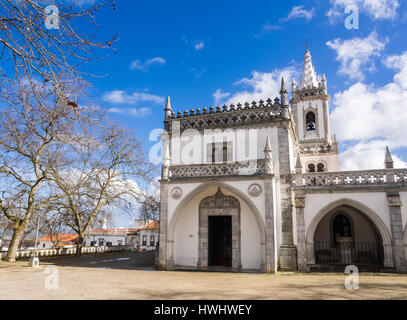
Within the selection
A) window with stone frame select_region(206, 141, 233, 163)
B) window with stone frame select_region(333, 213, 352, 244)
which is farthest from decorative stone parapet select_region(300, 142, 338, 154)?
window with stone frame select_region(206, 141, 233, 163)

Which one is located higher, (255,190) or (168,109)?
(168,109)

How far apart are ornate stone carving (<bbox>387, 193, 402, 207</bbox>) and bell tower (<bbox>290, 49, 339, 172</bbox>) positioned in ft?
45.0

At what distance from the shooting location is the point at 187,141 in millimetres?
16844

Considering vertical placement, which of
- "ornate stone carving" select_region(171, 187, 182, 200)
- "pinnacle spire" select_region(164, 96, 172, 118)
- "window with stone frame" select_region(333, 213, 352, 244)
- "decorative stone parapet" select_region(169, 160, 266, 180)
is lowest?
"window with stone frame" select_region(333, 213, 352, 244)

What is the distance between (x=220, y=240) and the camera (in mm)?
15344

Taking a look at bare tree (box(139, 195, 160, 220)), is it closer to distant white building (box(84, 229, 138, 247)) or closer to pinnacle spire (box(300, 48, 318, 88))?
pinnacle spire (box(300, 48, 318, 88))

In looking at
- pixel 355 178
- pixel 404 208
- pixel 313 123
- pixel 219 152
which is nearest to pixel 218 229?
pixel 219 152

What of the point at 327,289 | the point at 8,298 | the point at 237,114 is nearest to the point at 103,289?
the point at 8,298

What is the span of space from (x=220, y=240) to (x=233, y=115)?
6701 millimetres

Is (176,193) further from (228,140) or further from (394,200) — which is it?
(394,200)

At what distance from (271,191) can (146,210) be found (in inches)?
480

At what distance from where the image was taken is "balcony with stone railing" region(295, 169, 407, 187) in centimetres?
1362

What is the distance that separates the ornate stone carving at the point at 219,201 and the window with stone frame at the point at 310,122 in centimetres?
1899

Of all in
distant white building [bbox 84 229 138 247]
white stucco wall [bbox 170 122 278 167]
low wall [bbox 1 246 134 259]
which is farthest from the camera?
distant white building [bbox 84 229 138 247]
